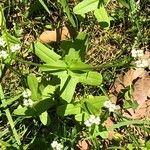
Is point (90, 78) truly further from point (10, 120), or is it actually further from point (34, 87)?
point (10, 120)

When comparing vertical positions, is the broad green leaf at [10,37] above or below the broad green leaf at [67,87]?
above

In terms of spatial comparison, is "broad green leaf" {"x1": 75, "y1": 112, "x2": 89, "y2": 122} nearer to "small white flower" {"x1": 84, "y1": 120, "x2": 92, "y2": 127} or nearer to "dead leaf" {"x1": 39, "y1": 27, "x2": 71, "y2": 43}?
"small white flower" {"x1": 84, "y1": 120, "x2": 92, "y2": 127}

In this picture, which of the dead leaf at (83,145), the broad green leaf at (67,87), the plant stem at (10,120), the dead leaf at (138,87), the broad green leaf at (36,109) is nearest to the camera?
the broad green leaf at (67,87)

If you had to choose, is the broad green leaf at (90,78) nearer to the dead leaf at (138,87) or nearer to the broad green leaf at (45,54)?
the broad green leaf at (45,54)

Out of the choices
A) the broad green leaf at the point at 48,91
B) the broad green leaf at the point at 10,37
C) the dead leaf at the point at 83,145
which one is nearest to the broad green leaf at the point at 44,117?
the broad green leaf at the point at 48,91

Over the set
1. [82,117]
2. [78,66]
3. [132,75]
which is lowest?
[82,117]

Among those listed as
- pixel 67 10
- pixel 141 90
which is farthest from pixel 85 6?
pixel 141 90
